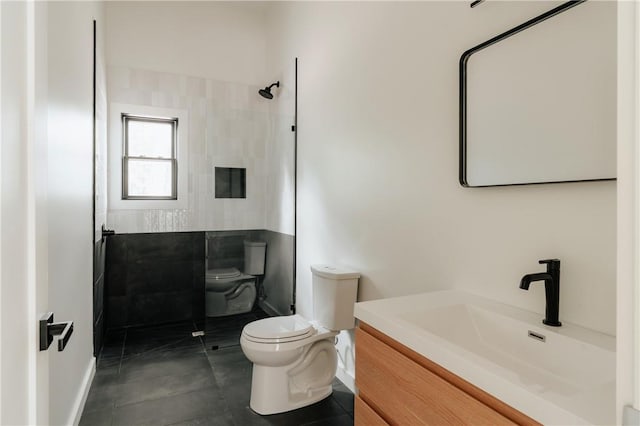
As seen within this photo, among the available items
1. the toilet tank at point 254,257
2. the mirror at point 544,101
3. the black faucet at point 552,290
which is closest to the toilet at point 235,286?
the toilet tank at point 254,257

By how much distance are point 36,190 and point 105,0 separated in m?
3.55

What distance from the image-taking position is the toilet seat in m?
A: 2.12

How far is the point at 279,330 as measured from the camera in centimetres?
222

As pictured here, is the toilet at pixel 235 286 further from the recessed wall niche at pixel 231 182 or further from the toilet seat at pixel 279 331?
the toilet seat at pixel 279 331

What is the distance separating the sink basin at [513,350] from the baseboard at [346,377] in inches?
46.6

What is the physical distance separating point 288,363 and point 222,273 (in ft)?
4.29

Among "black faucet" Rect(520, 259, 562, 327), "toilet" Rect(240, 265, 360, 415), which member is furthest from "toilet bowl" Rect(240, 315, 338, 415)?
"black faucet" Rect(520, 259, 562, 327)

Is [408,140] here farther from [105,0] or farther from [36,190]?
[105,0]

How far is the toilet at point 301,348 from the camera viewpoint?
7.00 feet

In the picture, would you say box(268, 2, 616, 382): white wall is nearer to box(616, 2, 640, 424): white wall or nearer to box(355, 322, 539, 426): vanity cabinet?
box(355, 322, 539, 426): vanity cabinet

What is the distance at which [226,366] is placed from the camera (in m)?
2.76

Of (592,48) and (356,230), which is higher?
(592,48)

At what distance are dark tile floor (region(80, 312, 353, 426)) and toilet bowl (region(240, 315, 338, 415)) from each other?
0.23 ft

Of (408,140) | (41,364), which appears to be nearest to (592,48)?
(408,140)
